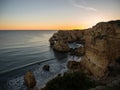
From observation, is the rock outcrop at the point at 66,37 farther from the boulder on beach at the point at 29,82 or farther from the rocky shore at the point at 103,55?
the boulder on beach at the point at 29,82

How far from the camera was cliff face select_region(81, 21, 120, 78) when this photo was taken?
22.2 meters

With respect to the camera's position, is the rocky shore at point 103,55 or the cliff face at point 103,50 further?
the cliff face at point 103,50

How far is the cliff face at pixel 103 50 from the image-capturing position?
72.9 feet

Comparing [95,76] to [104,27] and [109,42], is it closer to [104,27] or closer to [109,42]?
[109,42]

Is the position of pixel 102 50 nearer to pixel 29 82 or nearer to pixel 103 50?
pixel 103 50

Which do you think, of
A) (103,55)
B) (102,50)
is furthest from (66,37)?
(103,55)

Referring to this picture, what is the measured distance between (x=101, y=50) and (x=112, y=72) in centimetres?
367

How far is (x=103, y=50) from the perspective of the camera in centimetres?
2269

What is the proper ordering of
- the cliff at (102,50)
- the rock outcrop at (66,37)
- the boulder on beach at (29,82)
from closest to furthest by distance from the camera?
the boulder on beach at (29,82), the cliff at (102,50), the rock outcrop at (66,37)

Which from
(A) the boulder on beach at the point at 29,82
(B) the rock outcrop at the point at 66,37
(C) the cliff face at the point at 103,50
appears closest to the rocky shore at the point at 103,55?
(C) the cliff face at the point at 103,50

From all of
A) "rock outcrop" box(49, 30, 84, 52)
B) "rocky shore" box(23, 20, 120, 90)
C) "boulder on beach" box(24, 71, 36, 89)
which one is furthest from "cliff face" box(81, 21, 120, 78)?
"rock outcrop" box(49, 30, 84, 52)

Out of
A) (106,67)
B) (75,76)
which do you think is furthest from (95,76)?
(75,76)

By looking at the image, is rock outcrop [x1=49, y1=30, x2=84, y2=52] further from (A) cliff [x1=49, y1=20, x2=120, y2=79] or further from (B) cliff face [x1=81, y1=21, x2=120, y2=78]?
(B) cliff face [x1=81, y1=21, x2=120, y2=78]

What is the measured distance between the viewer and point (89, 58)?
25.8 m
